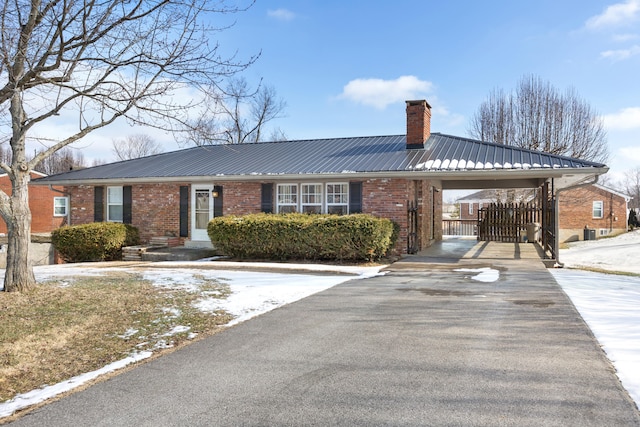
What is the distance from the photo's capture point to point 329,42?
601 inches

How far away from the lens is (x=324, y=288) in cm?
880

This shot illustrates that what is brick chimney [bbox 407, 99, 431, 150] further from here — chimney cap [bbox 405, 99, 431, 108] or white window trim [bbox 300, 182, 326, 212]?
white window trim [bbox 300, 182, 326, 212]

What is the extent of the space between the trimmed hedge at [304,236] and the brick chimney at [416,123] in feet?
12.3

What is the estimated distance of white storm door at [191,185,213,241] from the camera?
16266 millimetres

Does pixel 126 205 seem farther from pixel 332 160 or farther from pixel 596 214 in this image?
pixel 596 214

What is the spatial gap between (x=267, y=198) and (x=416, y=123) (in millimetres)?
5476

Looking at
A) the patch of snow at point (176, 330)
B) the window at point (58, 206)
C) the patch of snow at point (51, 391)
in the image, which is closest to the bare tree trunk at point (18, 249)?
the patch of snow at point (176, 330)

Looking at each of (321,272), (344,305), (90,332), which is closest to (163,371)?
(90,332)

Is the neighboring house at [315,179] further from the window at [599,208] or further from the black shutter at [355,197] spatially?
the window at [599,208]

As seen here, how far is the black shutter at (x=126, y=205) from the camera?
56.0 ft

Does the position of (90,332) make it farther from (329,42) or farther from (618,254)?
(618,254)

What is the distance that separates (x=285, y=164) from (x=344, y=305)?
9.24 meters

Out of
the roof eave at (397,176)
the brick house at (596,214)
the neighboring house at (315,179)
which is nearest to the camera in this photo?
the roof eave at (397,176)

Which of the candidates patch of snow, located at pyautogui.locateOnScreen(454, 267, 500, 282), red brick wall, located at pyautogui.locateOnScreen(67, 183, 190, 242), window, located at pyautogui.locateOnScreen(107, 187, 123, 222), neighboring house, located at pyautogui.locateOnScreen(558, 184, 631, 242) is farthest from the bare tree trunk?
neighboring house, located at pyautogui.locateOnScreen(558, 184, 631, 242)
